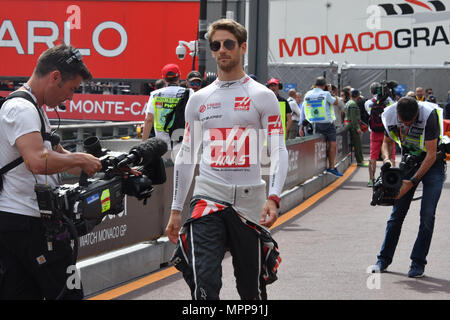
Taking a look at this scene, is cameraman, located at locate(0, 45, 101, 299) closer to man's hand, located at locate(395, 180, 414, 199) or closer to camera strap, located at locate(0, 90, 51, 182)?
camera strap, located at locate(0, 90, 51, 182)

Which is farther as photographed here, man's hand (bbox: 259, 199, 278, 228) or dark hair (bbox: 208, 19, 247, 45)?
dark hair (bbox: 208, 19, 247, 45)

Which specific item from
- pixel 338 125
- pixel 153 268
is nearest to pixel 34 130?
pixel 153 268

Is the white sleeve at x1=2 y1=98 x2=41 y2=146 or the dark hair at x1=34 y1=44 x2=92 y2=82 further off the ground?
the dark hair at x1=34 y1=44 x2=92 y2=82

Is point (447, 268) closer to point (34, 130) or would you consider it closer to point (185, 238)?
point (185, 238)

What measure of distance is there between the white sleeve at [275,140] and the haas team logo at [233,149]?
0.40ft

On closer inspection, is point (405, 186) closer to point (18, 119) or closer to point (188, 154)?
point (188, 154)

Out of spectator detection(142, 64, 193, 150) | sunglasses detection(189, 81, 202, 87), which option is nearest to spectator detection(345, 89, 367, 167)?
sunglasses detection(189, 81, 202, 87)

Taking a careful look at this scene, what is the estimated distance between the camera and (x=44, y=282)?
174 inches

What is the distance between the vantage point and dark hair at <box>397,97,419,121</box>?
24.5ft

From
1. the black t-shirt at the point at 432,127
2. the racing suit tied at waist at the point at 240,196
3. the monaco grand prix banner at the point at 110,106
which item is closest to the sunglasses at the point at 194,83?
the black t-shirt at the point at 432,127

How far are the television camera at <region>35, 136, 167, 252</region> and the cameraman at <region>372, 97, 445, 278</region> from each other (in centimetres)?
349

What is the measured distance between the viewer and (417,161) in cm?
791

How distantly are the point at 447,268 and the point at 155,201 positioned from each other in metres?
2.92

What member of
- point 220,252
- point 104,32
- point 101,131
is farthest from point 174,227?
point 104,32
